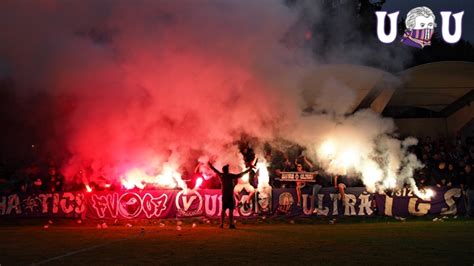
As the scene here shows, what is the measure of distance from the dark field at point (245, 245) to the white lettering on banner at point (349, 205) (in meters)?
2.41

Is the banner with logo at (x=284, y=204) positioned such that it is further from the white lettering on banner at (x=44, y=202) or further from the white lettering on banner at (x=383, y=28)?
the white lettering on banner at (x=383, y=28)

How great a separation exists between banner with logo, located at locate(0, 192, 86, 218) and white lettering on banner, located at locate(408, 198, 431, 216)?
992 centimetres

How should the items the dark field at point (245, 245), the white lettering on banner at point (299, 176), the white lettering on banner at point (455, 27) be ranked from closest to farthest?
1. the dark field at point (245, 245)
2. the white lettering on banner at point (299, 176)
3. the white lettering on banner at point (455, 27)

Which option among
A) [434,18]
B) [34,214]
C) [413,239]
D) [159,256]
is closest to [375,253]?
[413,239]

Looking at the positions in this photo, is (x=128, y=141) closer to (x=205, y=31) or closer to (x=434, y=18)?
(x=205, y=31)

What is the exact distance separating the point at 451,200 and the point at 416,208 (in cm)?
110

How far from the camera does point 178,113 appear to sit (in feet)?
49.1

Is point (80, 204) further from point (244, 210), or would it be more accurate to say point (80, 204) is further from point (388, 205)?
point (388, 205)

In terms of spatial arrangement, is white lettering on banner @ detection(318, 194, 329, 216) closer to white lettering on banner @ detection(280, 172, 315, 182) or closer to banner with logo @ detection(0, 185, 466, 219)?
banner with logo @ detection(0, 185, 466, 219)

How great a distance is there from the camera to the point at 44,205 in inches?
604

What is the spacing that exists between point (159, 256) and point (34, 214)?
937 centimetres

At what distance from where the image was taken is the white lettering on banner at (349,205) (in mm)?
14578

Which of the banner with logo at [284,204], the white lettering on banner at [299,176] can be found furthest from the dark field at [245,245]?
the white lettering on banner at [299,176]

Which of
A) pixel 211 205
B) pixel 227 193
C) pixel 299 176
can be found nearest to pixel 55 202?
pixel 211 205
